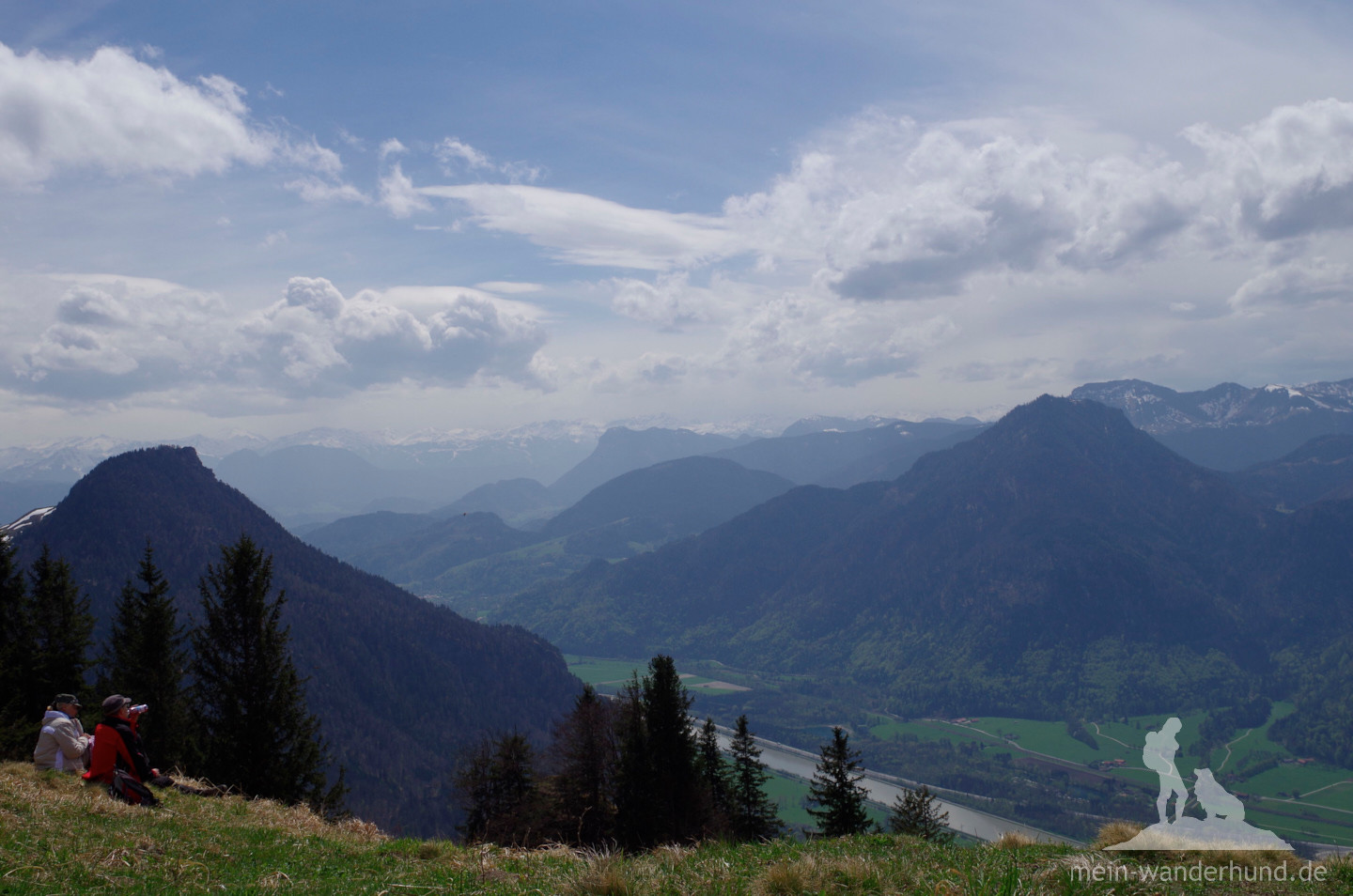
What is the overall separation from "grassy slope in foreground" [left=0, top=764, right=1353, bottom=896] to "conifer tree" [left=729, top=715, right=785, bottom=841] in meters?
31.6

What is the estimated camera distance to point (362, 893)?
900cm

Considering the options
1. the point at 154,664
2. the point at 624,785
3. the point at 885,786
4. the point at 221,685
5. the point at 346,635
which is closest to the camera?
the point at 221,685

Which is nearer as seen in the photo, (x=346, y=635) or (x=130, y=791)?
(x=130, y=791)

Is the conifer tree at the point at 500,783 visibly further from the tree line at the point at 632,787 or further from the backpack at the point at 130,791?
the backpack at the point at 130,791

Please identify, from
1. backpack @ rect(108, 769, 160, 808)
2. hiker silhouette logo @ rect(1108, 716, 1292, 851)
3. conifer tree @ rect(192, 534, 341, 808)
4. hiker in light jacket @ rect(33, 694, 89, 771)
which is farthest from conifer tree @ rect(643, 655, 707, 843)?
hiker silhouette logo @ rect(1108, 716, 1292, 851)

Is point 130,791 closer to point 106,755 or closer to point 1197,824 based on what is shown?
point 106,755

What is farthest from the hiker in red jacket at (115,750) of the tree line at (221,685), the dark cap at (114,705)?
the tree line at (221,685)

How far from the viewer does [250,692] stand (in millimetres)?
26781

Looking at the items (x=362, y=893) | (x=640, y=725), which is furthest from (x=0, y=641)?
(x=362, y=893)

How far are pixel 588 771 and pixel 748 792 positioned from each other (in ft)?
47.4

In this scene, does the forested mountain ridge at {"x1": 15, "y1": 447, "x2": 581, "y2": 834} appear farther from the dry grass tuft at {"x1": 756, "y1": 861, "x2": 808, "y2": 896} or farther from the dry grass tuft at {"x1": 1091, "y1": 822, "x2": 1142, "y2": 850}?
the dry grass tuft at {"x1": 756, "y1": 861, "x2": 808, "y2": 896}

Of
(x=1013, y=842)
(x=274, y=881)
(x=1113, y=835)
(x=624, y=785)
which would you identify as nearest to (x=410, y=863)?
(x=274, y=881)

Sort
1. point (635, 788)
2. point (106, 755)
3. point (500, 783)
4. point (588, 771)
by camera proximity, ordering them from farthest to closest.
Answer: point (500, 783) < point (588, 771) < point (635, 788) < point (106, 755)

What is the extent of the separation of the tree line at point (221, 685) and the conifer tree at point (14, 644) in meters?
0.05
